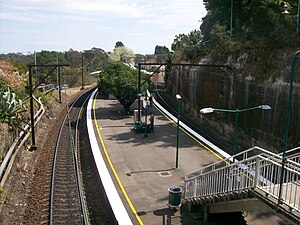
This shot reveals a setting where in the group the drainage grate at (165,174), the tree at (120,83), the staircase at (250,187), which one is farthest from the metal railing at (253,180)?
the tree at (120,83)

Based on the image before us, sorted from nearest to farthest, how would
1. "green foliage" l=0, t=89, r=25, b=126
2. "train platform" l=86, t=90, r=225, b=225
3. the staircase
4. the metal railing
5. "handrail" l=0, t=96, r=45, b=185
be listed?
1. the staircase
2. the metal railing
3. "train platform" l=86, t=90, r=225, b=225
4. "handrail" l=0, t=96, r=45, b=185
5. "green foliage" l=0, t=89, r=25, b=126

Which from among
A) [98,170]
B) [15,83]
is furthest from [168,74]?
[98,170]

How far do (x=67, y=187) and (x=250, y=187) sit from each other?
921 cm

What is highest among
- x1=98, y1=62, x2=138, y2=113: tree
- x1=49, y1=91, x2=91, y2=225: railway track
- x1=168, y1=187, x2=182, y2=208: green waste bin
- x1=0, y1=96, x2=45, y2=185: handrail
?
x1=98, y1=62, x2=138, y2=113: tree

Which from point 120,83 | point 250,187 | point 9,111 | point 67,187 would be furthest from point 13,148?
point 120,83

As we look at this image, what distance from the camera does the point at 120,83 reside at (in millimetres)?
29734

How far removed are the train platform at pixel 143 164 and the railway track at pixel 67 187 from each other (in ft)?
3.91

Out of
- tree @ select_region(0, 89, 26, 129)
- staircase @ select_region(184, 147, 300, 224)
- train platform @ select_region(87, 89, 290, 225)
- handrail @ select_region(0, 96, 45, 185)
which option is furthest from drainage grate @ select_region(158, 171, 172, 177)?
tree @ select_region(0, 89, 26, 129)

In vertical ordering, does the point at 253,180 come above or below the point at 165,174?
above

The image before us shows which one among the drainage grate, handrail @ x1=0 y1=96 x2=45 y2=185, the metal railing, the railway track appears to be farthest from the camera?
the drainage grate

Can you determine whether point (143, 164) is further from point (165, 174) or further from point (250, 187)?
point (250, 187)

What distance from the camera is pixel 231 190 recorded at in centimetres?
1005

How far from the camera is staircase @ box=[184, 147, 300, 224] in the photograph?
8023 millimetres

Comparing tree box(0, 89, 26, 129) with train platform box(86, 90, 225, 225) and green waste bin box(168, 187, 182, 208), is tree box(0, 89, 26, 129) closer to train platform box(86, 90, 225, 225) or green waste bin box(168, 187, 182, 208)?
train platform box(86, 90, 225, 225)
